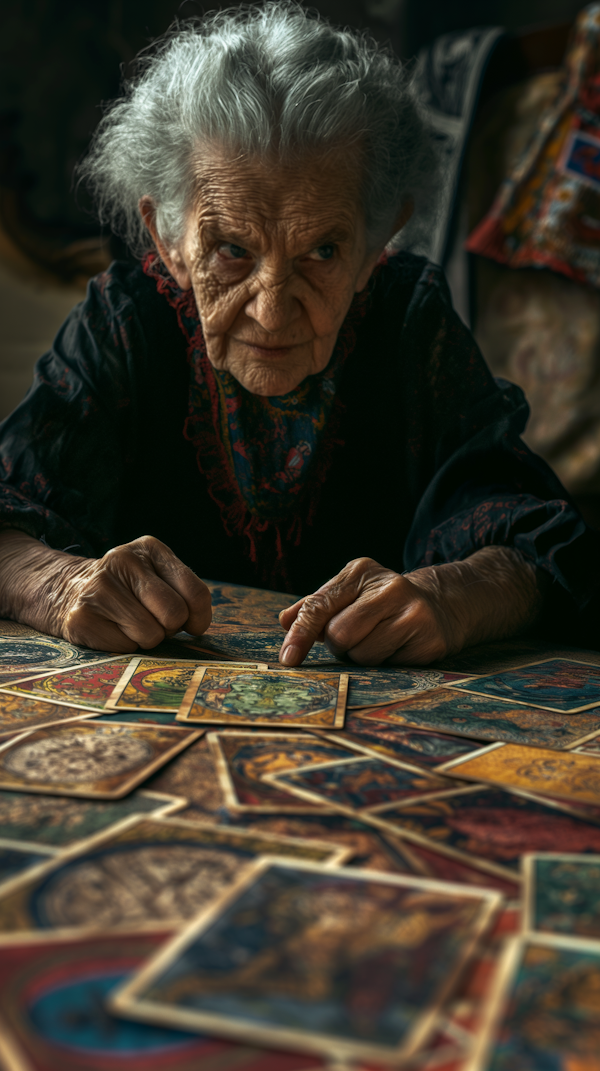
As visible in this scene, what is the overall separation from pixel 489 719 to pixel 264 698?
11.8 inches

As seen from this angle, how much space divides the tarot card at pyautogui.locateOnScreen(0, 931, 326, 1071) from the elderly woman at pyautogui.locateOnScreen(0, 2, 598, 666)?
772mm

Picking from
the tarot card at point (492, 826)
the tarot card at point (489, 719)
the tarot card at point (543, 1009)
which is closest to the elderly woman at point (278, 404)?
the tarot card at point (489, 719)

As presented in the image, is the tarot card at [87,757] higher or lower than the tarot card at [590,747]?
lower

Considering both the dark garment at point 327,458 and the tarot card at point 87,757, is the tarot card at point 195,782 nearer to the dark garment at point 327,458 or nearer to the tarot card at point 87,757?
the tarot card at point 87,757

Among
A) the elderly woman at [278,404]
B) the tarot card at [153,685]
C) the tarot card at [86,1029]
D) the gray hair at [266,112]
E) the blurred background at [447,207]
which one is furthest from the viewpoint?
the blurred background at [447,207]

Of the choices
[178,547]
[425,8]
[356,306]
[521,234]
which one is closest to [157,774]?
[178,547]

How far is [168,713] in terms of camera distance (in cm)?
108

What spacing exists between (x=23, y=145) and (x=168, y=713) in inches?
158

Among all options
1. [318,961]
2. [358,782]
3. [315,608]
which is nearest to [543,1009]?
[318,961]

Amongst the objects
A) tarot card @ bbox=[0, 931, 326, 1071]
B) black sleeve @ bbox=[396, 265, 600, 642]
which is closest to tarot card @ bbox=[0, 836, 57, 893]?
tarot card @ bbox=[0, 931, 326, 1071]

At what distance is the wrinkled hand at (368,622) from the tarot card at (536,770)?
14.8 inches

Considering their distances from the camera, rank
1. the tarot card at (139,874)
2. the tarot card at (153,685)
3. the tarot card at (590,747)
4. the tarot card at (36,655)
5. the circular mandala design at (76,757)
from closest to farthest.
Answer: the tarot card at (139,874) < the circular mandala design at (76,757) < the tarot card at (590,747) < the tarot card at (153,685) < the tarot card at (36,655)

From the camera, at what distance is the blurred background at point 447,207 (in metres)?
4.06

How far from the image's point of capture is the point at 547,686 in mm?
1282
